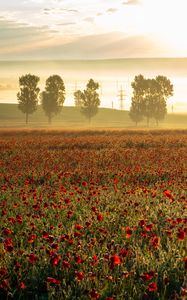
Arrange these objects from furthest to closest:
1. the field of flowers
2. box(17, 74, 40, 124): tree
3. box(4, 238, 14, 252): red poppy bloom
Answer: box(17, 74, 40, 124): tree → the field of flowers → box(4, 238, 14, 252): red poppy bloom

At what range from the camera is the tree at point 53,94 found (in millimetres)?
113812

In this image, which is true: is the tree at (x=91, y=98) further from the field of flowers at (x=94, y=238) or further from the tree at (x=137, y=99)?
the field of flowers at (x=94, y=238)

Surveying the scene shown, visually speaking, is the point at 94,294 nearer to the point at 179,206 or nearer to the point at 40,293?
the point at 40,293

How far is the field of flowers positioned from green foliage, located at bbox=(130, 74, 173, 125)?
319ft

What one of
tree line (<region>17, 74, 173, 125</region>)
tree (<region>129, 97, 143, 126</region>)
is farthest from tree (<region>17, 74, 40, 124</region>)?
tree (<region>129, 97, 143, 126</region>)

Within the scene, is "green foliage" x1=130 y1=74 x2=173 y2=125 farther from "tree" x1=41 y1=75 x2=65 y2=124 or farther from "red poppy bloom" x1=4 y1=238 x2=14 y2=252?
"red poppy bloom" x1=4 y1=238 x2=14 y2=252

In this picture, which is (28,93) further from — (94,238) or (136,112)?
(94,238)

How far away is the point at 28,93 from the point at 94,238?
106350 mm

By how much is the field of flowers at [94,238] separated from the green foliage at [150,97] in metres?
97.3

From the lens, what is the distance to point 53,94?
11362cm

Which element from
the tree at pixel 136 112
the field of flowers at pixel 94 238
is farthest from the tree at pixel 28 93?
the field of flowers at pixel 94 238

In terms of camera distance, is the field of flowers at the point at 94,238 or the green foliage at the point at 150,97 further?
the green foliage at the point at 150,97

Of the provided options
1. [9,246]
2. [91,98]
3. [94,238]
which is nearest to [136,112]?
[91,98]

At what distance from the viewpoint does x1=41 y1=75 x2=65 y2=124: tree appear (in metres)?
114
